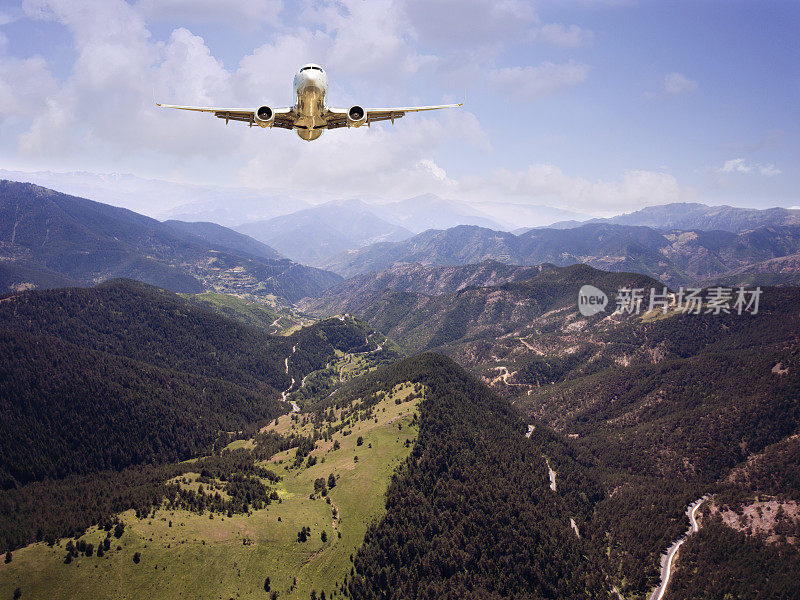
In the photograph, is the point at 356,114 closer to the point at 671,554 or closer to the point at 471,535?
the point at 471,535

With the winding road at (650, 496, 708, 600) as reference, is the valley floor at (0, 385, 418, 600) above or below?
above

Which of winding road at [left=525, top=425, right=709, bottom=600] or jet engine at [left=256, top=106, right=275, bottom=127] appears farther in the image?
winding road at [left=525, top=425, right=709, bottom=600]

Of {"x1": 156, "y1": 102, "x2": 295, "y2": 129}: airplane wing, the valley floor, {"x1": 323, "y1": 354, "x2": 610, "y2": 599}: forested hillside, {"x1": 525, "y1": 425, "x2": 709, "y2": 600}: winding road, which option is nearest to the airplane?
{"x1": 156, "y1": 102, "x2": 295, "y2": 129}: airplane wing

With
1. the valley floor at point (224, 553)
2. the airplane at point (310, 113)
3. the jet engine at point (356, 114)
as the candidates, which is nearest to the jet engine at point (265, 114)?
the airplane at point (310, 113)

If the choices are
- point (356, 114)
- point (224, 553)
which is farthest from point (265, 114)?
point (224, 553)

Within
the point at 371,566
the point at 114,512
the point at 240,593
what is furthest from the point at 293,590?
the point at 114,512

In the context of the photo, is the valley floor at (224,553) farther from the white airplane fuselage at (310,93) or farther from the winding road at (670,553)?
the white airplane fuselage at (310,93)

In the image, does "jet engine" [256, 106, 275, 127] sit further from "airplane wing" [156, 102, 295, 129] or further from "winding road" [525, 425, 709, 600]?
"winding road" [525, 425, 709, 600]

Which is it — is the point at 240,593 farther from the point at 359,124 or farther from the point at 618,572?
the point at 618,572

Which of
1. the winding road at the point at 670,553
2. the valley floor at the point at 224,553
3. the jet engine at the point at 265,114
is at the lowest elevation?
the winding road at the point at 670,553

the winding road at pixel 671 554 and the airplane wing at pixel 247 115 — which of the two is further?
the winding road at pixel 671 554
